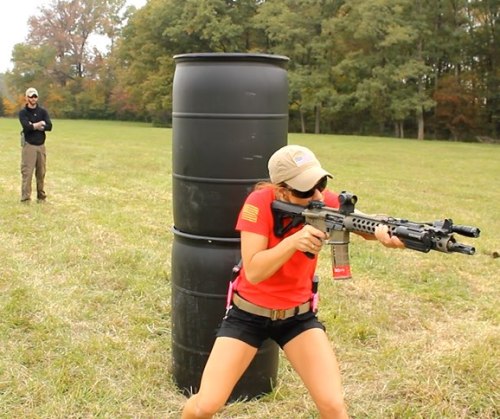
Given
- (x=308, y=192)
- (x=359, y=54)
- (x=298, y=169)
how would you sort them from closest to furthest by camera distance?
(x=298, y=169)
(x=308, y=192)
(x=359, y=54)

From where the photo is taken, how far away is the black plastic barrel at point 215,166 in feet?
13.4

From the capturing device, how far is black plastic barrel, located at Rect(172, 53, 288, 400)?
408 centimetres

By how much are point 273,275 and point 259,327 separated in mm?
287

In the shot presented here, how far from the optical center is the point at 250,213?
11.2 ft

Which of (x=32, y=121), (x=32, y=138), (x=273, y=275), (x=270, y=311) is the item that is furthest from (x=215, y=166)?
(x=32, y=138)

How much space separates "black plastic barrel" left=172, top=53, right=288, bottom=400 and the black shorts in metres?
0.76

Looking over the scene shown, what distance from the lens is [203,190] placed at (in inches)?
165

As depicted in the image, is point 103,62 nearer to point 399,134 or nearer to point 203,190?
point 399,134

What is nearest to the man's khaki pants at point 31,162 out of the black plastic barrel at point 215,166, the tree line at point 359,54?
the black plastic barrel at point 215,166

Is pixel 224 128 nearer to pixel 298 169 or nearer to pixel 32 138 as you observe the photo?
pixel 298 169

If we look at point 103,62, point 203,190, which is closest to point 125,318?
point 203,190

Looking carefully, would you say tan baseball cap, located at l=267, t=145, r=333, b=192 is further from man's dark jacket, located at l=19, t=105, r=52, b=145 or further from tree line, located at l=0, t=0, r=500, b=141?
tree line, located at l=0, t=0, r=500, b=141

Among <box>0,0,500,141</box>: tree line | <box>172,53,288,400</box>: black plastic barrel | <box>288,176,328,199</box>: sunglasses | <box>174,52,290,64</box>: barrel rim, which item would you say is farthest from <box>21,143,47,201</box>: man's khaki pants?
<box>0,0,500,141</box>: tree line

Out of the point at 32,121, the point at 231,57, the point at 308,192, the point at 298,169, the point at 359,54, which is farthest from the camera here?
the point at 359,54
